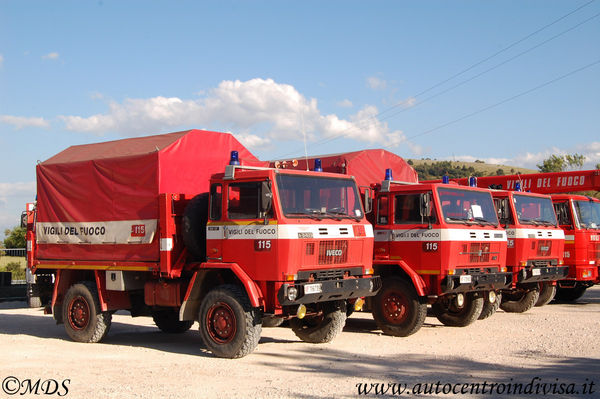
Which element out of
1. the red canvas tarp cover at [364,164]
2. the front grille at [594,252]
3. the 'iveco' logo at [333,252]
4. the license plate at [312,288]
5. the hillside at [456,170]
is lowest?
the license plate at [312,288]

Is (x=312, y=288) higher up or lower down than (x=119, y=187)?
lower down

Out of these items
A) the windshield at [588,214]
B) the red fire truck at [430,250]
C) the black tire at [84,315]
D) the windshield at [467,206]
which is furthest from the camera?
the windshield at [588,214]

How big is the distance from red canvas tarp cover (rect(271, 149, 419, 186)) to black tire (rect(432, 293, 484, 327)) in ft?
9.74

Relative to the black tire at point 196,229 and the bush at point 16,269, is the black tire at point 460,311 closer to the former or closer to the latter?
the black tire at point 196,229

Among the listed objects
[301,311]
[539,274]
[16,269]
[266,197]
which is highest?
[266,197]

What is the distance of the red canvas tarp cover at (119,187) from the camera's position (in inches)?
433

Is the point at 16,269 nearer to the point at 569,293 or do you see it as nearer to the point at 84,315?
the point at 84,315

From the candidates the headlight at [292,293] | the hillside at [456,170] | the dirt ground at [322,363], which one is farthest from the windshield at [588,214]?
the hillside at [456,170]

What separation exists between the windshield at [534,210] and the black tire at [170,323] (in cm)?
775

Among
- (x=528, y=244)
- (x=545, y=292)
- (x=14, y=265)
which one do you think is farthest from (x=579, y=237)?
(x=14, y=265)

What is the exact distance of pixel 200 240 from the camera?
10.5m

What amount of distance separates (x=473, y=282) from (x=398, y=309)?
57.8 inches

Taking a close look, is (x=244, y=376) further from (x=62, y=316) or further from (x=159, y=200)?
(x=62, y=316)

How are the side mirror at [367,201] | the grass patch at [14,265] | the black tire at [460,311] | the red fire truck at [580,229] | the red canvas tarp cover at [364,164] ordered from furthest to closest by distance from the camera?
1. the grass patch at [14,265]
2. the red fire truck at [580,229]
3. the red canvas tarp cover at [364,164]
4. the black tire at [460,311]
5. the side mirror at [367,201]
